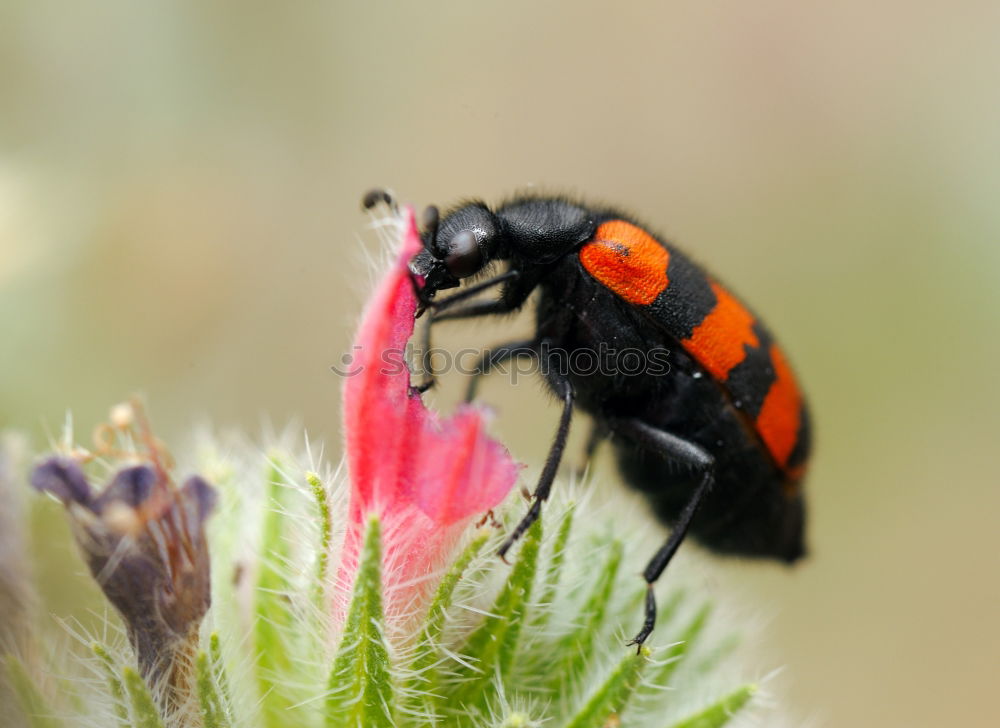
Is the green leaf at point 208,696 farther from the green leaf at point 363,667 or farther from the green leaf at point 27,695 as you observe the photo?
the green leaf at point 27,695

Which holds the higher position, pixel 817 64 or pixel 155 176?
pixel 817 64

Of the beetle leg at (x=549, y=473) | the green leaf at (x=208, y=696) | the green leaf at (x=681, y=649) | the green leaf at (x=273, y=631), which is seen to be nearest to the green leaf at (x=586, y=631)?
the green leaf at (x=681, y=649)

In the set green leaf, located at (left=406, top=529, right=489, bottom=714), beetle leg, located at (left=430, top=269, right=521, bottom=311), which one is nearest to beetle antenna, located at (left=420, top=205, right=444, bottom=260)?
beetle leg, located at (left=430, top=269, right=521, bottom=311)

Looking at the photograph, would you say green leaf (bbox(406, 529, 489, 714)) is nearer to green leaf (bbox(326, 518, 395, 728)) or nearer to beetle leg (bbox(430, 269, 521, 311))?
green leaf (bbox(326, 518, 395, 728))

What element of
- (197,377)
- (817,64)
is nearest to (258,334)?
(197,377)

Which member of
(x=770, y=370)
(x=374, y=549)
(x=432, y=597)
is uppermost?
(x=770, y=370)

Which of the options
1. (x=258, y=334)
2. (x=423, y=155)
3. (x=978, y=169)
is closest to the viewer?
(x=258, y=334)

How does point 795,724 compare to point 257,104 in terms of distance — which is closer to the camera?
point 795,724

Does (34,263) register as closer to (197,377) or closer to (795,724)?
(197,377)
